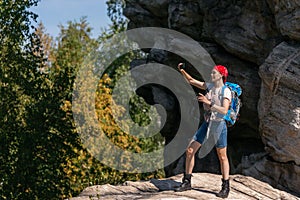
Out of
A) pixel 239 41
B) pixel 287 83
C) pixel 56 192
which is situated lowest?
pixel 56 192

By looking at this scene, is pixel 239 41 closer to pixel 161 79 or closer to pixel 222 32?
pixel 222 32

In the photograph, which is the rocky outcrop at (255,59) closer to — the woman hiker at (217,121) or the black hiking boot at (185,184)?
the woman hiker at (217,121)

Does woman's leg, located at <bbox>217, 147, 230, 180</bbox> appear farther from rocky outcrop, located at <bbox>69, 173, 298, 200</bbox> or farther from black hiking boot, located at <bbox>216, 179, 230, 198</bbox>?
rocky outcrop, located at <bbox>69, 173, 298, 200</bbox>

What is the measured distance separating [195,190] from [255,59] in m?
5.53

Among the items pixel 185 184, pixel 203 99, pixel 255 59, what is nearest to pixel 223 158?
pixel 185 184

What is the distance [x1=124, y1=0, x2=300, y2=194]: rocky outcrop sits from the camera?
40.5 ft

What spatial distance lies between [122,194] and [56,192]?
7.88 m

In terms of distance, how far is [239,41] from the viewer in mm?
15406

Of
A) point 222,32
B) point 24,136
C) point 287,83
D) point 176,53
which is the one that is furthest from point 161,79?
point 287,83

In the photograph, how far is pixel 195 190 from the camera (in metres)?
11.1

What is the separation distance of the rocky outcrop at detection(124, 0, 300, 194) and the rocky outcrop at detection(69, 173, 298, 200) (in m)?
1.04

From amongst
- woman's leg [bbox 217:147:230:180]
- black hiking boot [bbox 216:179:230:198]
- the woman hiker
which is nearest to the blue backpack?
the woman hiker

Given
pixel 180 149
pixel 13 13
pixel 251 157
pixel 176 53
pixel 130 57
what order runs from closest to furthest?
1. pixel 251 157
2. pixel 176 53
3. pixel 13 13
4. pixel 180 149
5. pixel 130 57

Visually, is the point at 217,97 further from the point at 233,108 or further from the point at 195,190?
the point at 195,190
